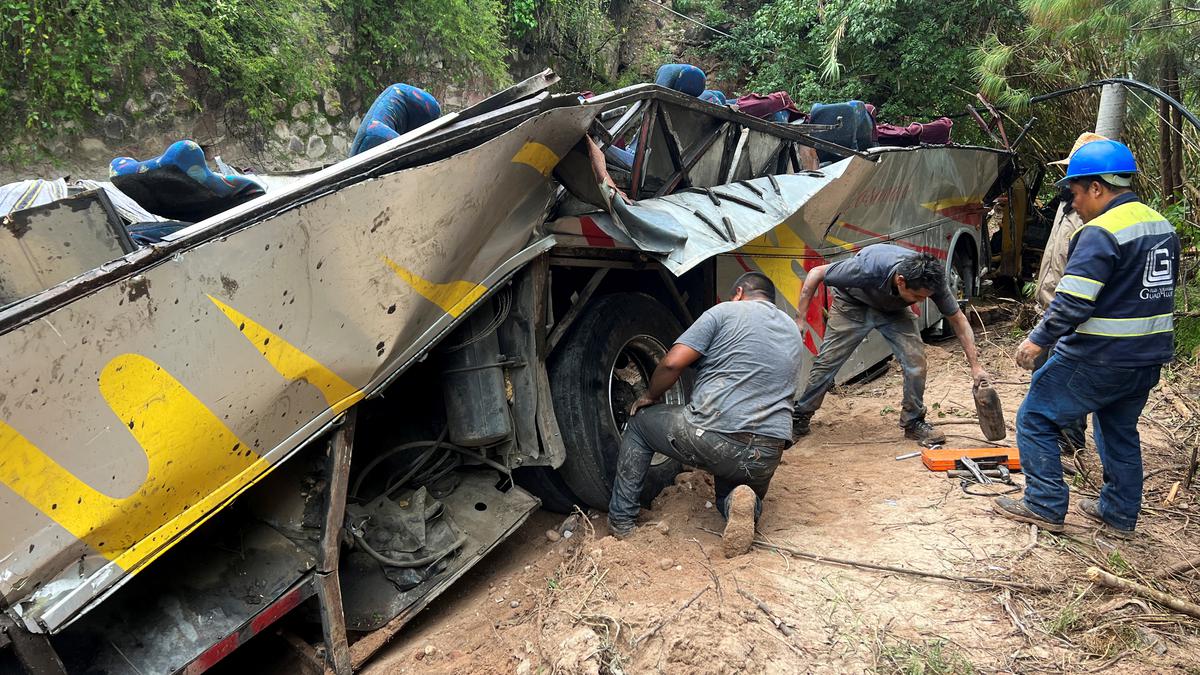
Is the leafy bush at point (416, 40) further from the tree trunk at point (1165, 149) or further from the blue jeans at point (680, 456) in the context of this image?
the tree trunk at point (1165, 149)

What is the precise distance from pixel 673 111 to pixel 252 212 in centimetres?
257

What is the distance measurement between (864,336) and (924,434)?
28.2 inches

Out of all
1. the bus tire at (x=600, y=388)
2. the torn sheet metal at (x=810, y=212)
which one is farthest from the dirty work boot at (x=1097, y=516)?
the torn sheet metal at (x=810, y=212)

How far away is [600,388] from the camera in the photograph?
355 centimetres

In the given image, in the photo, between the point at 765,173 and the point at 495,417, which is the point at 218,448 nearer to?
the point at 495,417

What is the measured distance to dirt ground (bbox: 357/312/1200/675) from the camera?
2379 mm

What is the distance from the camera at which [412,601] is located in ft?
8.90

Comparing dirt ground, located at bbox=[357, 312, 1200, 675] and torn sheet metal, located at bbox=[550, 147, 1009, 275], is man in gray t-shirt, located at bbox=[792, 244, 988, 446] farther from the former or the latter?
dirt ground, located at bbox=[357, 312, 1200, 675]

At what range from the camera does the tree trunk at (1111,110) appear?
274 inches

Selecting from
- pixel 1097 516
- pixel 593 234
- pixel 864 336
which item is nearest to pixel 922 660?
pixel 1097 516

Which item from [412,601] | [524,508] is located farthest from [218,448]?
[524,508]

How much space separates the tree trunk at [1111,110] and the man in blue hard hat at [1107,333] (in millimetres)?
4933

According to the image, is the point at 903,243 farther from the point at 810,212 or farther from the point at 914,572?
the point at 914,572

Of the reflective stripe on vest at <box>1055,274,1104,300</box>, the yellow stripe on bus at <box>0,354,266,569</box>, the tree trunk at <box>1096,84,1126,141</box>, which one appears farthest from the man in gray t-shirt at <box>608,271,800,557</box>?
the tree trunk at <box>1096,84,1126,141</box>
